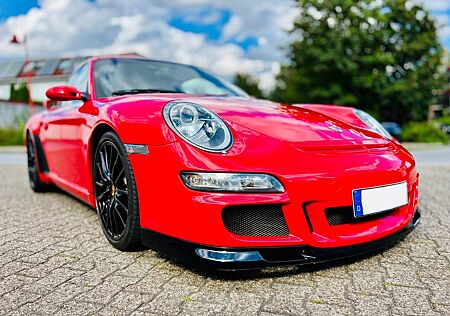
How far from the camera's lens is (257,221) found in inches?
77.0

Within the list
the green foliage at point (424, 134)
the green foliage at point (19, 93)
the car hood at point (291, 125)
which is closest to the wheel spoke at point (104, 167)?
the car hood at point (291, 125)

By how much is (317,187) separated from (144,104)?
100 cm

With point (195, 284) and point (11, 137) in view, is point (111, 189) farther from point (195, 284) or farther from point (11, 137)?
point (11, 137)

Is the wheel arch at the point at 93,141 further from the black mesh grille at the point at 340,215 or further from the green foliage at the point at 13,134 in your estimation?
the green foliage at the point at 13,134

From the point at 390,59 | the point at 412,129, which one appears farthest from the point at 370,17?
the point at 412,129

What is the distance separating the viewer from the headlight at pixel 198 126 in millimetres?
2057

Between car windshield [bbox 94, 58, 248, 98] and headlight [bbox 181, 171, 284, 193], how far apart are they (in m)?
1.38

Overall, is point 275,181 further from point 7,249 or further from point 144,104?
point 7,249

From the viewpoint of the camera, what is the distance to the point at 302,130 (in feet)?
7.62

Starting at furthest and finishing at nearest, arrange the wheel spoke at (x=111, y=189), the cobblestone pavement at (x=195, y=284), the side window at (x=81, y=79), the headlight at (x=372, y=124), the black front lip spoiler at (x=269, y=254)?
the side window at (x=81, y=79)
the headlight at (x=372, y=124)
the wheel spoke at (x=111, y=189)
the black front lip spoiler at (x=269, y=254)
the cobblestone pavement at (x=195, y=284)

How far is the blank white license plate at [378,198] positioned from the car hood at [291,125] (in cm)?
26

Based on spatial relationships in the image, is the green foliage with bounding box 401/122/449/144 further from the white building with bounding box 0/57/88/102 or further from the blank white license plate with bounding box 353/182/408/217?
the white building with bounding box 0/57/88/102

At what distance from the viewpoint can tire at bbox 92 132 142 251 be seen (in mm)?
2322

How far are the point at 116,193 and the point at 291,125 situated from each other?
1.04m
